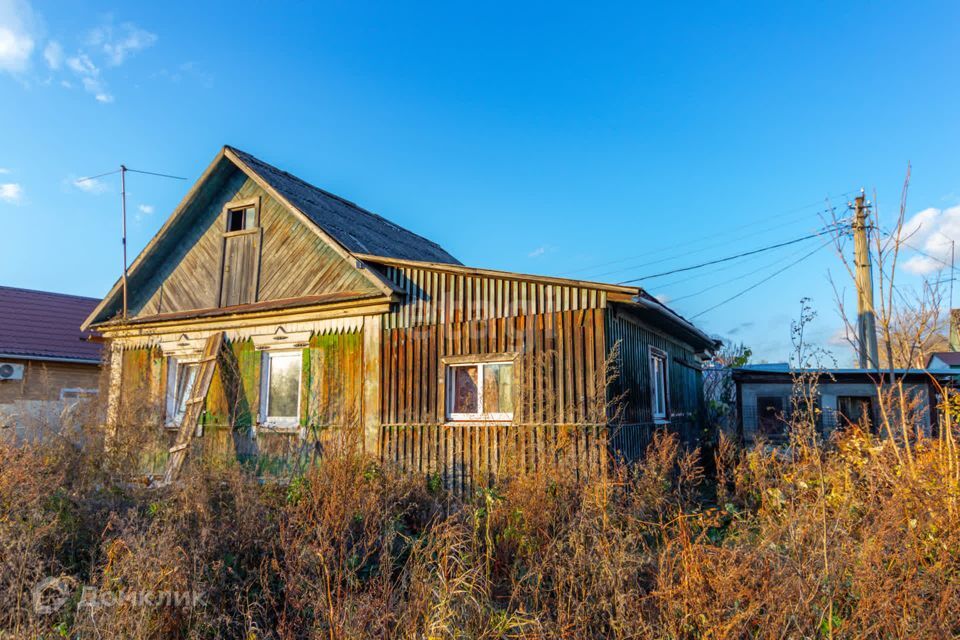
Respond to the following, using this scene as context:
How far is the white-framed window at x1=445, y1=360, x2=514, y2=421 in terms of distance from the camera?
816 centimetres

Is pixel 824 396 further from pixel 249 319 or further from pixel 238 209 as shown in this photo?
pixel 238 209

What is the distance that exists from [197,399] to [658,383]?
8.12 meters

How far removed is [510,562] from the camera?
5234mm

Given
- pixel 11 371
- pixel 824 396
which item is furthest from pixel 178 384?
pixel 824 396

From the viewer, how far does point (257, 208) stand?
434 inches

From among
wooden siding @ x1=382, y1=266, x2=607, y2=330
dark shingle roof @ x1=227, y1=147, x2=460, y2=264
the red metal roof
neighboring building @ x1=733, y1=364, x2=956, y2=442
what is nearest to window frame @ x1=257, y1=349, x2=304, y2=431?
wooden siding @ x1=382, y1=266, x2=607, y2=330

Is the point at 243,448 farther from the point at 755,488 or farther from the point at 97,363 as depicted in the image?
the point at 97,363

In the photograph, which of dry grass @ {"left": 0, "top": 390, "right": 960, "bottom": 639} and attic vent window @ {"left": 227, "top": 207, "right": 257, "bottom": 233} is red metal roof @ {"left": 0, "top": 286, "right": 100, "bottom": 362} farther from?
dry grass @ {"left": 0, "top": 390, "right": 960, "bottom": 639}

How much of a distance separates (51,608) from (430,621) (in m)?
2.97

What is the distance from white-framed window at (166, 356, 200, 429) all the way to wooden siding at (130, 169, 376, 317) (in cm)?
109

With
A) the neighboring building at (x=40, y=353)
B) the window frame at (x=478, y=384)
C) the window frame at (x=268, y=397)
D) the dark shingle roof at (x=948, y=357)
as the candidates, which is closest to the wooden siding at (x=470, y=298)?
the window frame at (x=478, y=384)

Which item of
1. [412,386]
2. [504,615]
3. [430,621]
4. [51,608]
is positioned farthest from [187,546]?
[412,386]

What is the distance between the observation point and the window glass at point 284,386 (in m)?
9.91

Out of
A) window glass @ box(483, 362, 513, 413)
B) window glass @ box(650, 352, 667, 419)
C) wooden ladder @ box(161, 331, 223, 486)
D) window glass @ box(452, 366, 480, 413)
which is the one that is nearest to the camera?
window glass @ box(483, 362, 513, 413)
